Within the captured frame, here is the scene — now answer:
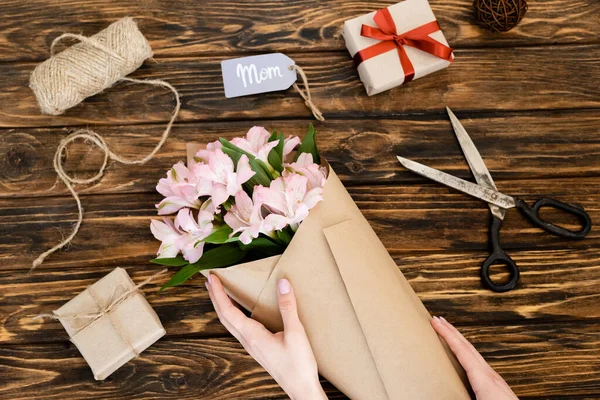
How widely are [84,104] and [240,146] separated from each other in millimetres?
495

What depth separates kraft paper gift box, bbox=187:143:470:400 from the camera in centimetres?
72

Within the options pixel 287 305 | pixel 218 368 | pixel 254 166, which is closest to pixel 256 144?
pixel 254 166

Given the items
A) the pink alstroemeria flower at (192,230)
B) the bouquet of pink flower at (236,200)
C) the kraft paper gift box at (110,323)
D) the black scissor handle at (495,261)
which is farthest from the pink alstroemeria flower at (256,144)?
the black scissor handle at (495,261)

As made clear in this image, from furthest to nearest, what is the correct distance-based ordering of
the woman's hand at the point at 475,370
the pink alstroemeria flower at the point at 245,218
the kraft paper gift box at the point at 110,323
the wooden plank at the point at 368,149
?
the wooden plank at the point at 368,149 → the kraft paper gift box at the point at 110,323 → the woman's hand at the point at 475,370 → the pink alstroemeria flower at the point at 245,218

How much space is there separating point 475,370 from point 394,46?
0.64 meters

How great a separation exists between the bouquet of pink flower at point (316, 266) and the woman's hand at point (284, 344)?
2cm

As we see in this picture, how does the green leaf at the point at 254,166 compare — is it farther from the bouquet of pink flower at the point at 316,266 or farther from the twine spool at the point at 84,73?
the twine spool at the point at 84,73

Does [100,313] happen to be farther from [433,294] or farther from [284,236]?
[433,294]

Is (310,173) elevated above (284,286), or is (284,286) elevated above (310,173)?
(310,173)

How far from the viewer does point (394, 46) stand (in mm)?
964

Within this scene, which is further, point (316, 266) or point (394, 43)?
point (394, 43)

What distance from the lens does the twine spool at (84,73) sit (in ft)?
3.01

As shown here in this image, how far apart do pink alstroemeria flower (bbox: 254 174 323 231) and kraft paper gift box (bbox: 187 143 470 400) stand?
6 cm

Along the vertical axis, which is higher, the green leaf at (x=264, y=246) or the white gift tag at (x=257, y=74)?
the white gift tag at (x=257, y=74)
